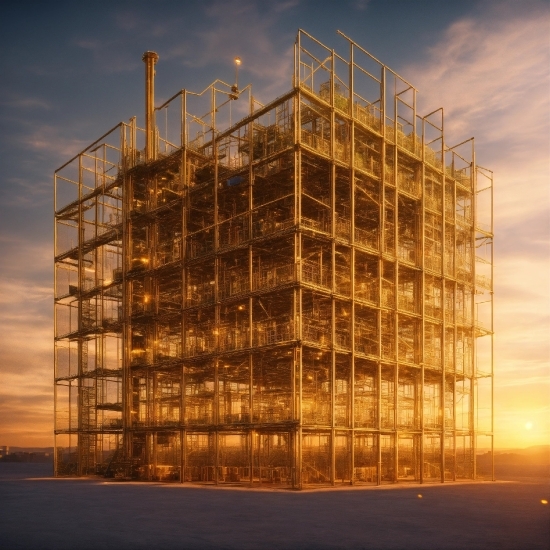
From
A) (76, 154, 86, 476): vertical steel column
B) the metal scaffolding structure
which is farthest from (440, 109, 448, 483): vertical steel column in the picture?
(76, 154, 86, 476): vertical steel column

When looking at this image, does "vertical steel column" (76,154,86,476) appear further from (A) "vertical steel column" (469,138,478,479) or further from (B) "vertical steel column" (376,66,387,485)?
(A) "vertical steel column" (469,138,478,479)

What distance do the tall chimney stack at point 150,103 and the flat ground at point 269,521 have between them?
1256 inches

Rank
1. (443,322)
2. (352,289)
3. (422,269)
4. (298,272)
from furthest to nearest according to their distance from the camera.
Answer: (443,322) → (422,269) → (352,289) → (298,272)

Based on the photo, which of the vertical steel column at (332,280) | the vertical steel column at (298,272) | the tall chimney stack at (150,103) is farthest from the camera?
the tall chimney stack at (150,103)

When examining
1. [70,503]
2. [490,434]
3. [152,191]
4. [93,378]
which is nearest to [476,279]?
[490,434]

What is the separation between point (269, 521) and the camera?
872 inches

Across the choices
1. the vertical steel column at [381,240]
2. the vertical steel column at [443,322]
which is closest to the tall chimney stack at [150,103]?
the vertical steel column at [381,240]

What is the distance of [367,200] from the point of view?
50.4 meters

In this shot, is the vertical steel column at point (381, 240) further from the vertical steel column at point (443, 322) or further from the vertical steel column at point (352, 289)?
the vertical steel column at point (443, 322)

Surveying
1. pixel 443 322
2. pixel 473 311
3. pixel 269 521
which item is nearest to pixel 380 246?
pixel 443 322

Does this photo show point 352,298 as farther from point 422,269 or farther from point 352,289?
point 422,269

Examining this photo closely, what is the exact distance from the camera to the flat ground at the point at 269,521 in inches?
704

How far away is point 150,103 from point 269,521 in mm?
44395

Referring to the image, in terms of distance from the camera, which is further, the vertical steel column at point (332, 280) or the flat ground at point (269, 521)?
the vertical steel column at point (332, 280)
